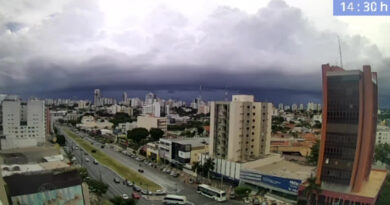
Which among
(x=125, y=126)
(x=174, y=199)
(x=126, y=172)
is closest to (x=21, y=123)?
(x=126, y=172)

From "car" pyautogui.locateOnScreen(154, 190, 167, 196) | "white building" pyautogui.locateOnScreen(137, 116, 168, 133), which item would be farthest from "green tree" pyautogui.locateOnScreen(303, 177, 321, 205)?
"white building" pyautogui.locateOnScreen(137, 116, 168, 133)

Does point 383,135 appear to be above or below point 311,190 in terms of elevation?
above

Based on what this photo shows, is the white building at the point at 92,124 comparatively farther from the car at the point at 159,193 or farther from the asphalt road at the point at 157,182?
the car at the point at 159,193

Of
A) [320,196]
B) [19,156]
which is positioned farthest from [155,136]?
[320,196]

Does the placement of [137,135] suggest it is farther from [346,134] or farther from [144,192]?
[346,134]

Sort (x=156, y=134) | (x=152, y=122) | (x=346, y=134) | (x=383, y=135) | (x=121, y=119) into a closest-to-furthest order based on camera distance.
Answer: (x=346, y=134)
(x=383, y=135)
(x=156, y=134)
(x=152, y=122)
(x=121, y=119)

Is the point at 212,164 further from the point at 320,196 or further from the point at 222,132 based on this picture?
the point at 320,196

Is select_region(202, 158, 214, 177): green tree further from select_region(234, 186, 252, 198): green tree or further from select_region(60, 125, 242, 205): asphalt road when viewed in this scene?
select_region(234, 186, 252, 198): green tree

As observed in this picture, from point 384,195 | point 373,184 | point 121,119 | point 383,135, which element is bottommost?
point 384,195
